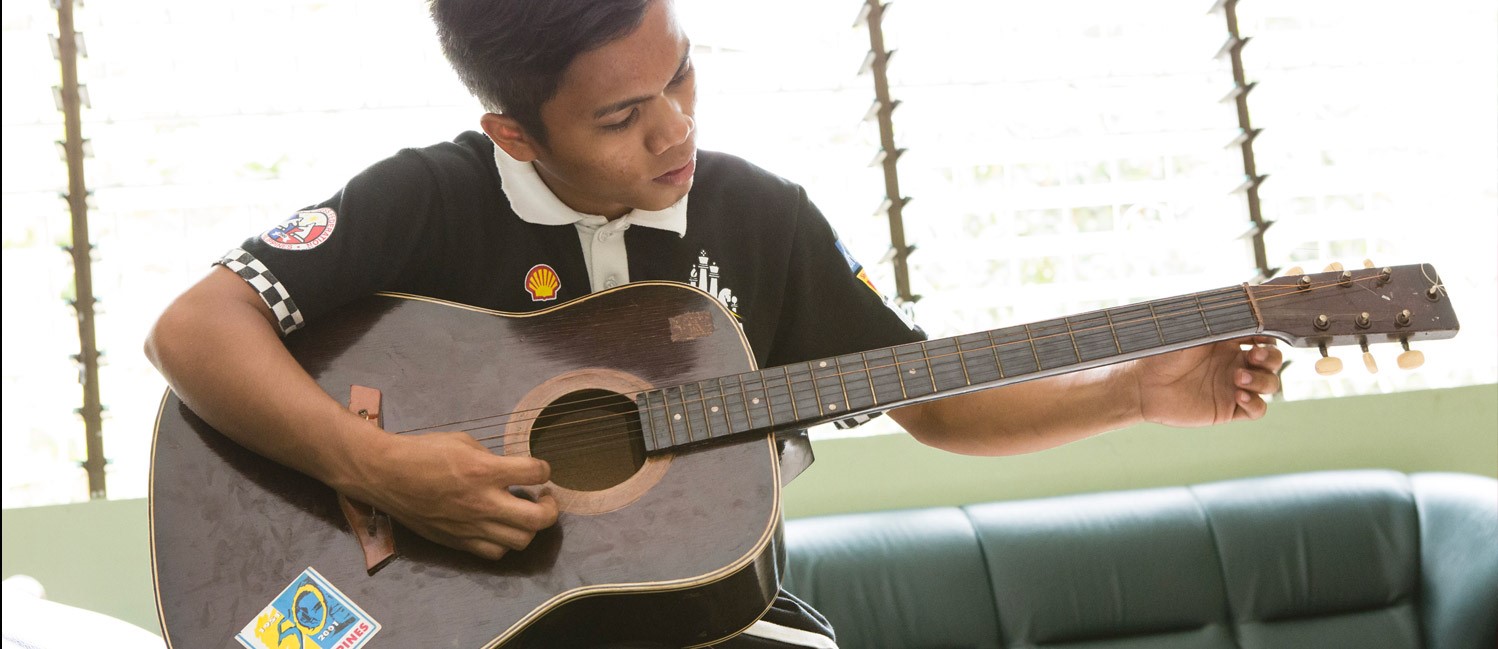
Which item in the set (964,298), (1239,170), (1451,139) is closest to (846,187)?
(964,298)

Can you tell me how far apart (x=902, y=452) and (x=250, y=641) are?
5.83ft

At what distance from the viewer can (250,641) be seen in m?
1.13

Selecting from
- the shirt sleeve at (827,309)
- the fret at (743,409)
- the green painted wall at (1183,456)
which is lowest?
the green painted wall at (1183,456)

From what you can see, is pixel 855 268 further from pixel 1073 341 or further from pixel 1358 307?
pixel 1358 307

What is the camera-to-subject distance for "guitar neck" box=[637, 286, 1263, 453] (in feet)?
4.07

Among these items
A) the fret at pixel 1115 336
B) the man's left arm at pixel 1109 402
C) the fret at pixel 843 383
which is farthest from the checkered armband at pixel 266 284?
the fret at pixel 1115 336

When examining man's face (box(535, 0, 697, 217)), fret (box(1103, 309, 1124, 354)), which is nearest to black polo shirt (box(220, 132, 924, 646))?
man's face (box(535, 0, 697, 217))

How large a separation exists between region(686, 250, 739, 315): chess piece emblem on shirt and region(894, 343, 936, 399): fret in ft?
0.91

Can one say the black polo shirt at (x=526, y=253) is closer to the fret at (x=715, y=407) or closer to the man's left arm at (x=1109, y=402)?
the man's left arm at (x=1109, y=402)

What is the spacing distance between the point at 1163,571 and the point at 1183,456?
40 cm

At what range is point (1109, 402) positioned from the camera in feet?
4.63

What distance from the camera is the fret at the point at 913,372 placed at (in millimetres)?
1276

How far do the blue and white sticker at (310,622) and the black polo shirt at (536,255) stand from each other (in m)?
0.33

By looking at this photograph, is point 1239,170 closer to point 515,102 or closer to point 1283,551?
point 1283,551
